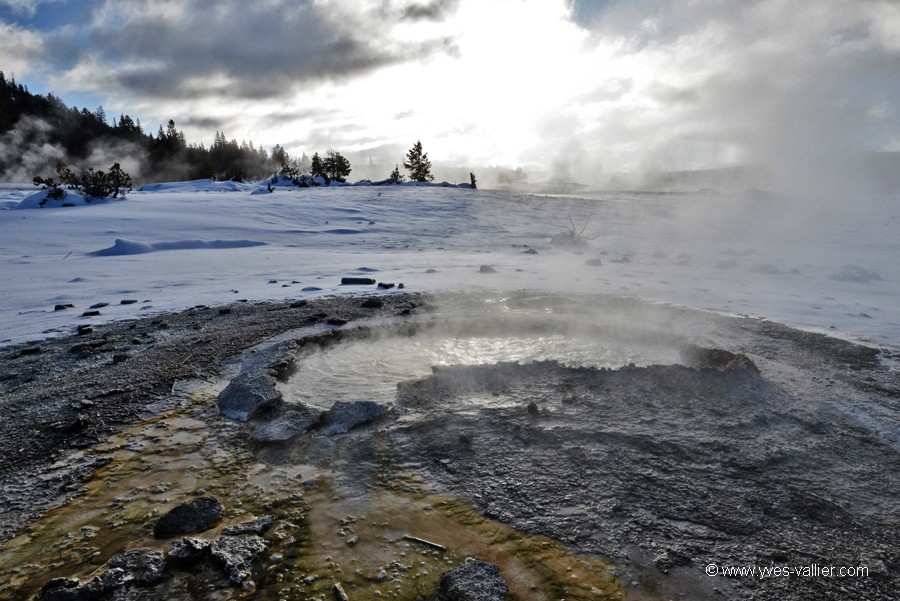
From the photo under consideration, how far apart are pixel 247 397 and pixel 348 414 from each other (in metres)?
0.81

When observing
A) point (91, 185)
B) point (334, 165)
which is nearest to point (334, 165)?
point (334, 165)

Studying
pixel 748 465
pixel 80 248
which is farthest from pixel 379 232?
pixel 748 465

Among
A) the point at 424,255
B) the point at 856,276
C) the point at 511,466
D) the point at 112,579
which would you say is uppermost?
the point at 856,276

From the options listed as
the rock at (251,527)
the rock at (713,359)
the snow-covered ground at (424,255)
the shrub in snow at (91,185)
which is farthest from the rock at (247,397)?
the shrub in snow at (91,185)

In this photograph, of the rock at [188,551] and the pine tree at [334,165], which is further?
the pine tree at [334,165]

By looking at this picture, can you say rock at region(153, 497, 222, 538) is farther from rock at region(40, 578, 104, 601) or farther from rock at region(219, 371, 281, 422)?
rock at region(219, 371, 281, 422)

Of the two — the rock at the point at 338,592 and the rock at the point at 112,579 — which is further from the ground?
the rock at the point at 338,592

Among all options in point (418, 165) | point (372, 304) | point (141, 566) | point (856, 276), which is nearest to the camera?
point (141, 566)

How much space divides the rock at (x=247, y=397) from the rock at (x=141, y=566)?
1.33m

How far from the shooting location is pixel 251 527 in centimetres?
233

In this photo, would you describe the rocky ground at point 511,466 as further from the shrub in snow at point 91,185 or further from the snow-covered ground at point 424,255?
the shrub in snow at point 91,185

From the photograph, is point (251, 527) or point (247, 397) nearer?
point (251, 527)

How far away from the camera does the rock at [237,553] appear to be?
2.04 metres

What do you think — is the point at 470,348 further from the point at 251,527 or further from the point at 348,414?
the point at 251,527
